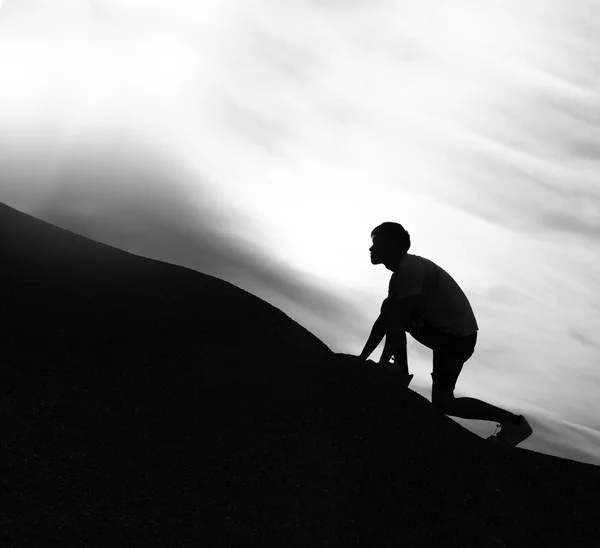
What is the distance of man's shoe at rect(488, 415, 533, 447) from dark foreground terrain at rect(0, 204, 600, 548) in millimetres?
157

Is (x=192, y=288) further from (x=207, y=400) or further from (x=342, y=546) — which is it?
(x=342, y=546)

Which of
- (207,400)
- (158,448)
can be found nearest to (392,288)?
(207,400)

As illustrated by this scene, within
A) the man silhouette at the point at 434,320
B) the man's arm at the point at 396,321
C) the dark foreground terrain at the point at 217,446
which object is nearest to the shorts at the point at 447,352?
the man silhouette at the point at 434,320

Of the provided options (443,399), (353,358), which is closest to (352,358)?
(353,358)

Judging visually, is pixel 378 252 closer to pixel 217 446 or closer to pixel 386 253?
pixel 386 253

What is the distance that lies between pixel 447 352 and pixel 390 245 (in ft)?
4.13

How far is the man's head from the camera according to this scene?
22.8 feet

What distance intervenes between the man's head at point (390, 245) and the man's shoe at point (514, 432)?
2092mm

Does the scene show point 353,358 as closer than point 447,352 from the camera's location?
No

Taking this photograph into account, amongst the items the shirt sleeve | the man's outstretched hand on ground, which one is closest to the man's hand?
the man's outstretched hand on ground

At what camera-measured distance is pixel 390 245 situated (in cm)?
696

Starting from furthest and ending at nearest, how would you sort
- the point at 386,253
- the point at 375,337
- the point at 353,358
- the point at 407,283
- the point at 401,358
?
the point at 353,358, the point at 401,358, the point at 375,337, the point at 386,253, the point at 407,283

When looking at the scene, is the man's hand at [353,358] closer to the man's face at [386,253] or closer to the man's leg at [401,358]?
the man's leg at [401,358]

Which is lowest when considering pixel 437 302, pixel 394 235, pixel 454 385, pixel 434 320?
pixel 454 385
